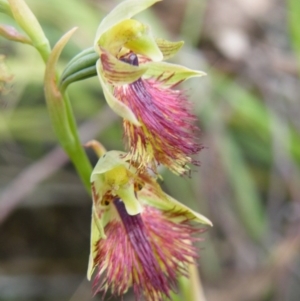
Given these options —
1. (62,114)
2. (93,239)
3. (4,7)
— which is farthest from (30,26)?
(93,239)

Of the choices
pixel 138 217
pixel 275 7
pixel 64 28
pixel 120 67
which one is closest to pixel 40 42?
pixel 120 67

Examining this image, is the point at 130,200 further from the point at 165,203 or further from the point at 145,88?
the point at 145,88

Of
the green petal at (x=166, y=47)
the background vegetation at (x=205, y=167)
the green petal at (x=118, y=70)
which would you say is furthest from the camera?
the background vegetation at (x=205, y=167)

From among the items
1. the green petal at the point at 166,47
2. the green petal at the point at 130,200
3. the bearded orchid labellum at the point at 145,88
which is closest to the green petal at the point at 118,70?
the bearded orchid labellum at the point at 145,88

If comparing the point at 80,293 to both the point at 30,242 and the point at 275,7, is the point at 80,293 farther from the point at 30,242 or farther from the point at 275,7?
the point at 275,7

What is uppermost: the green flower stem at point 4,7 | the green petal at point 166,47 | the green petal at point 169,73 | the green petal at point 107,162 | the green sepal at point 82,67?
the green flower stem at point 4,7

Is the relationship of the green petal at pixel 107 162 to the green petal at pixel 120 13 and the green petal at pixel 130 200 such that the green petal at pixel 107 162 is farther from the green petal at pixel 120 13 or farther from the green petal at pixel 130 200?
the green petal at pixel 120 13
